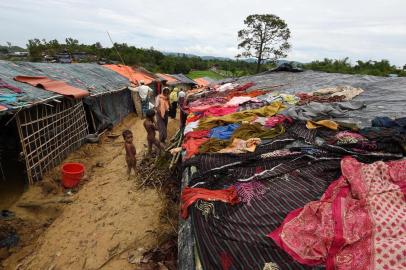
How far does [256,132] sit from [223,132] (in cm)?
66

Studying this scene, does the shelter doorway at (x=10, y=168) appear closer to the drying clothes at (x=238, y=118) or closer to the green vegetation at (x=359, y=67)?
the drying clothes at (x=238, y=118)

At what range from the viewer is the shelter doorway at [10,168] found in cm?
644

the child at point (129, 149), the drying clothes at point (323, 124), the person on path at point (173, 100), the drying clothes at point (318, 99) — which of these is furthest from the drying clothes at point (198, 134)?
the person on path at point (173, 100)

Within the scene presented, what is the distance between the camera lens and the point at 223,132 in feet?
17.5

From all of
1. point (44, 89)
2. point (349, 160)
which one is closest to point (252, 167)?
point (349, 160)

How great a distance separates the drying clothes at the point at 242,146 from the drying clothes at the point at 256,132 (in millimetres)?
243

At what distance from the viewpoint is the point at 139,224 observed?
5.42 metres

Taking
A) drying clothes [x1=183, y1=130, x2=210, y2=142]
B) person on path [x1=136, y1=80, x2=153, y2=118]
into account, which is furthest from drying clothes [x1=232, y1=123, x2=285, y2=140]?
person on path [x1=136, y1=80, x2=153, y2=118]

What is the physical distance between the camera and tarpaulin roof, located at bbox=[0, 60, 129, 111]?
22.6ft

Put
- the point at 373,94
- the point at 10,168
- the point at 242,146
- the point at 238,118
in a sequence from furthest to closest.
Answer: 1. the point at 10,168
2. the point at 373,94
3. the point at 238,118
4. the point at 242,146

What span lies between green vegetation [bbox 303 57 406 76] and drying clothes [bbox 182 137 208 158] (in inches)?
651

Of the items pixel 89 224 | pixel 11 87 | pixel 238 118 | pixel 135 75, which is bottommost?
pixel 89 224

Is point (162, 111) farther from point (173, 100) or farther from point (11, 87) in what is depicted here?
point (173, 100)

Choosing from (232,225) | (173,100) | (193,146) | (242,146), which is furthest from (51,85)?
(232,225)
